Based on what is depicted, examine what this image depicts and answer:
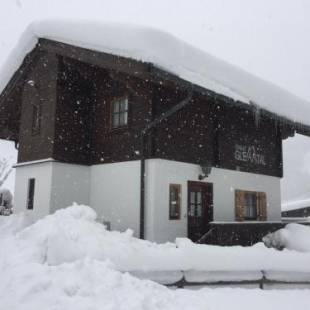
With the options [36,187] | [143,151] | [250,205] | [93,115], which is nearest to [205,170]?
[143,151]

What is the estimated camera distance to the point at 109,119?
11.4m

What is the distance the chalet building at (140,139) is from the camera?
9859 millimetres

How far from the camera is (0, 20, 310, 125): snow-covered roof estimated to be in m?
8.95

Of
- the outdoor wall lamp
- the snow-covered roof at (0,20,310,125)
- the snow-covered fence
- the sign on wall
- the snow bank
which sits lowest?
the snow-covered fence

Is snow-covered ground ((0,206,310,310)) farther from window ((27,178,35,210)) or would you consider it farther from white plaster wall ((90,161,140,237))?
window ((27,178,35,210))

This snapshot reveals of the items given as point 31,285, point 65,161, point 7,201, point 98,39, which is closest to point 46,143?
point 65,161

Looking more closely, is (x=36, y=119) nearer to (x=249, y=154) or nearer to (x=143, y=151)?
(x=143, y=151)

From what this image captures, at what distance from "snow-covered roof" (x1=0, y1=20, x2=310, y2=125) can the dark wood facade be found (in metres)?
0.27

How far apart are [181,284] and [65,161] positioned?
5.88 m

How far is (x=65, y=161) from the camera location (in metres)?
11.3

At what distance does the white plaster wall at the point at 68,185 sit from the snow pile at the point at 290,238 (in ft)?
16.8

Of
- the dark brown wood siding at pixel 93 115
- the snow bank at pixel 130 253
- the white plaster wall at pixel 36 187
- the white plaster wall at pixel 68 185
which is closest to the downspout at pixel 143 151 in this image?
the dark brown wood siding at pixel 93 115

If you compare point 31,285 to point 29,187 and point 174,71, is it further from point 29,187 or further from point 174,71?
point 29,187

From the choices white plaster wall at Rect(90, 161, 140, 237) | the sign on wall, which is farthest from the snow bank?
the sign on wall
